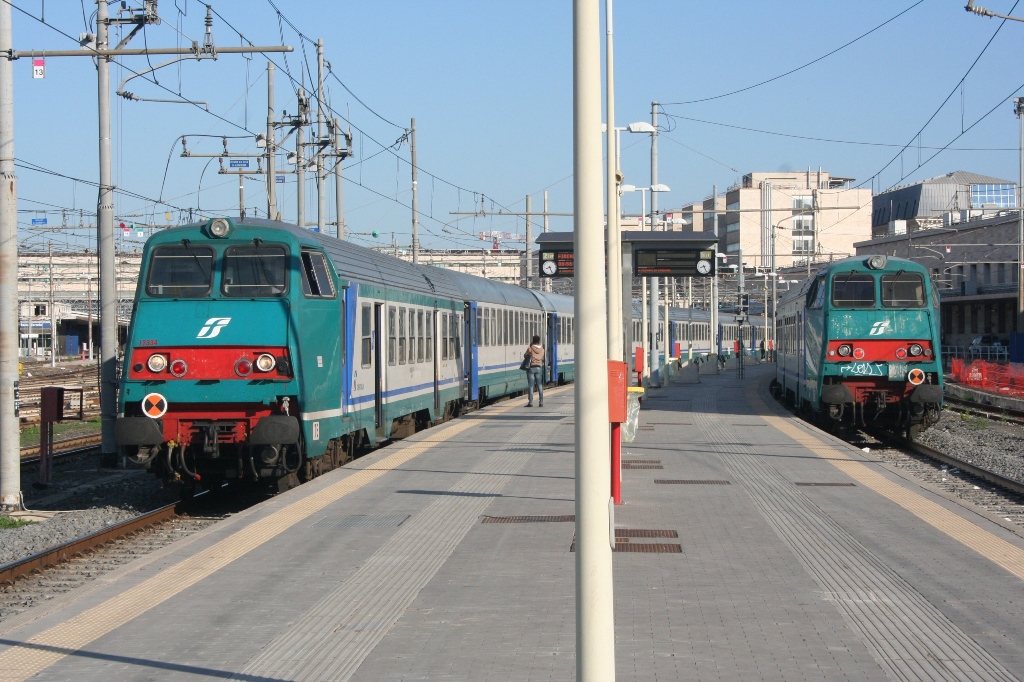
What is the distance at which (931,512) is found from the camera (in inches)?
458

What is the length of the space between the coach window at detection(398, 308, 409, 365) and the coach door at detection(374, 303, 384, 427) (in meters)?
1.44

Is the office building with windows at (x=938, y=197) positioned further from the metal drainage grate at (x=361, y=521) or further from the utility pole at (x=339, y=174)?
the metal drainage grate at (x=361, y=521)

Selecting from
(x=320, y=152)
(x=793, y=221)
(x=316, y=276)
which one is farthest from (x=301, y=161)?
(x=793, y=221)

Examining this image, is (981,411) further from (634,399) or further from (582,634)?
(582,634)

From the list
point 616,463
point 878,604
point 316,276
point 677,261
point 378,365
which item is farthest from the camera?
point 677,261

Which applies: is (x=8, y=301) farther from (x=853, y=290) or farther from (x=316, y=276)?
(x=853, y=290)

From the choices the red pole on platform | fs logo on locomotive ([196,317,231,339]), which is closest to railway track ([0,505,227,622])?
fs logo on locomotive ([196,317,231,339])

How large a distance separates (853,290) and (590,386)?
17.6m

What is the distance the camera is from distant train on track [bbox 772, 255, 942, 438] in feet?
69.1

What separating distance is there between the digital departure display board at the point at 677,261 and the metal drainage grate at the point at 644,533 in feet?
59.3

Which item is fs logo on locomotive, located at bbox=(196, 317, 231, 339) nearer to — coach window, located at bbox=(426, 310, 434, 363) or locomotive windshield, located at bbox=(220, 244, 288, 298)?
locomotive windshield, located at bbox=(220, 244, 288, 298)

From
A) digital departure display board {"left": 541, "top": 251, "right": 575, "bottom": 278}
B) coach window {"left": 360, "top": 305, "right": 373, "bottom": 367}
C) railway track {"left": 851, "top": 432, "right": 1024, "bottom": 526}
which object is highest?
digital departure display board {"left": 541, "top": 251, "right": 575, "bottom": 278}

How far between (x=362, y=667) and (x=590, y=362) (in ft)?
8.01

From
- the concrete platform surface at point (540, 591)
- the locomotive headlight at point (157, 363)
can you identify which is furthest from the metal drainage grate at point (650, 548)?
the locomotive headlight at point (157, 363)
